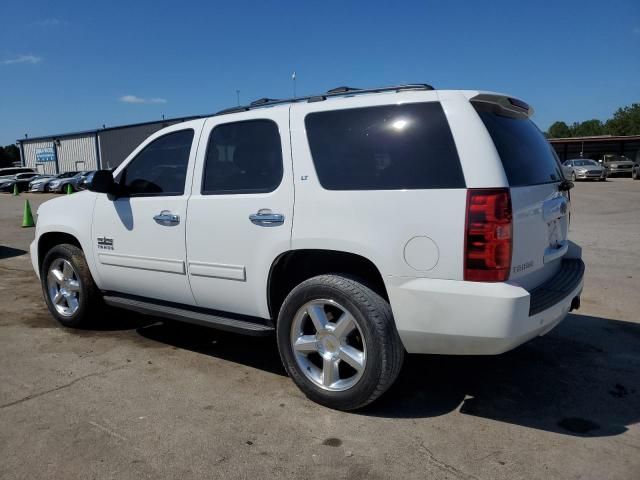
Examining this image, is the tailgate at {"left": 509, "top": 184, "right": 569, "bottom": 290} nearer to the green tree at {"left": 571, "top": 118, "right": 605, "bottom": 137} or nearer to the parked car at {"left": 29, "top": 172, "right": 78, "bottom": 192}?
the parked car at {"left": 29, "top": 172, "right": 78, "bottom": 192}

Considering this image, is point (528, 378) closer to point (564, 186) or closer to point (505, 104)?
point (564, 186)

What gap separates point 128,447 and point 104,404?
635 millimetres

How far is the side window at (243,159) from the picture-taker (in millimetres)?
3622

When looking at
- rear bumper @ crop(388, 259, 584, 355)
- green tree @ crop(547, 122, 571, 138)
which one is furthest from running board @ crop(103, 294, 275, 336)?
green tree @ crop(547, 122, 571, 138)

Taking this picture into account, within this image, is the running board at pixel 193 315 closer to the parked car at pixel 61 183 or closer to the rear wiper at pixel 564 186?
the rear wiper at pixel 564 186

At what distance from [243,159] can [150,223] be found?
3.18 feet

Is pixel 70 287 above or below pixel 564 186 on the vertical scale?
below

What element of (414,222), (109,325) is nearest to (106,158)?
(109,325)

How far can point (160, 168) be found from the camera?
4.31 metres

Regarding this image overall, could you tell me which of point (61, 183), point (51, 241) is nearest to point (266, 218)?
point (51, 241)

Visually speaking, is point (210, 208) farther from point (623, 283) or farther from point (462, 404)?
point (623, 283)

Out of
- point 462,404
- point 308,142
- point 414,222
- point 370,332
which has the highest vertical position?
point 308,142

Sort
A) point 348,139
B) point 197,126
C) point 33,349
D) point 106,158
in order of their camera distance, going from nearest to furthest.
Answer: point 348,139, point 197,126, point 33,349, point 106,158

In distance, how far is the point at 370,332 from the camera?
3.11 meters
